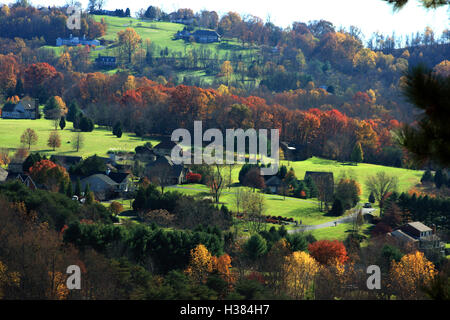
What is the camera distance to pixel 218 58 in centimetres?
11812

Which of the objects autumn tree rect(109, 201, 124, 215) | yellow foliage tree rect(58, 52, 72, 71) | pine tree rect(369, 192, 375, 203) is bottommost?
pine tree rect(369, 192, 375, 203)

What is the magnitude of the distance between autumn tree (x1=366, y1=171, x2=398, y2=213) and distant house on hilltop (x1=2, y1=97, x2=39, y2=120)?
41.5 meters

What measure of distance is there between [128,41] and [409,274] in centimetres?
10150

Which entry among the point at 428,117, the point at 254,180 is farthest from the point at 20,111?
the point at 428,117

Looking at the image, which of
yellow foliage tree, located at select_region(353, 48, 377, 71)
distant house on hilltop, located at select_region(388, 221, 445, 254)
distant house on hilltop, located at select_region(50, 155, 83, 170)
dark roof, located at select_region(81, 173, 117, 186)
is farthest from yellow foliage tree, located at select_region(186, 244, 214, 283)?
yellow foliage tree, located at select_region(353, 48, 377, 71)

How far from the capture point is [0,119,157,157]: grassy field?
178ft

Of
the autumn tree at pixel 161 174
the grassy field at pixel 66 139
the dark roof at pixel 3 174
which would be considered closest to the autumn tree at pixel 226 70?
the grassy field at pixel 66 139

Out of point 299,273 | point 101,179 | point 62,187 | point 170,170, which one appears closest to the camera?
point 299,273

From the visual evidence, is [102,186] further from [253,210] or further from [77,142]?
[77,142]

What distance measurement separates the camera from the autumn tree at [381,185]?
47.1 m

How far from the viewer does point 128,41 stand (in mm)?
119375

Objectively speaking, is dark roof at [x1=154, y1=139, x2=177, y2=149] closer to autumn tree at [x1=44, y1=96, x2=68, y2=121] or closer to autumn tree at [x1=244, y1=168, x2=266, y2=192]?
autumn tree at [x1=244, y1=168, x2=266, y2=192]

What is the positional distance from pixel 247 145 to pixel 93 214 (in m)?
29.9

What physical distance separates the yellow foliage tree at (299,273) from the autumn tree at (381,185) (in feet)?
70.5
